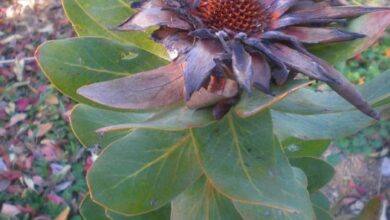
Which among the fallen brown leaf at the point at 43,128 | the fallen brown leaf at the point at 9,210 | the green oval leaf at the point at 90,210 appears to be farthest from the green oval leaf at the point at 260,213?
the fallen brown leaf at the point at 43,128

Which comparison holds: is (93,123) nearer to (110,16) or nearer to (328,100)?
(110,16)

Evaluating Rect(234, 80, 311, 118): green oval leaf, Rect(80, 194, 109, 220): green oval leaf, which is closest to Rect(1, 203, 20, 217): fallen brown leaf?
Rect(80, 194, 109, 220): green oval leaf

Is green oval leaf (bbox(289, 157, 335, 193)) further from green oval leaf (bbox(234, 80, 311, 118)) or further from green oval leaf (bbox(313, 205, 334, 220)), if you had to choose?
green oval leaf (bbox(234, 80, 311, 118))

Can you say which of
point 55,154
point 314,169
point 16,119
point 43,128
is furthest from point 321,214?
point 16,119

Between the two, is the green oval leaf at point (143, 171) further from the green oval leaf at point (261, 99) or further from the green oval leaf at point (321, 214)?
the green oval leaf at point (321, 214)

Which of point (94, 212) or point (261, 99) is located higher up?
point (261, 99)

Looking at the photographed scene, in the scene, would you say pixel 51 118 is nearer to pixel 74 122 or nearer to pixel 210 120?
pixel 74 122
